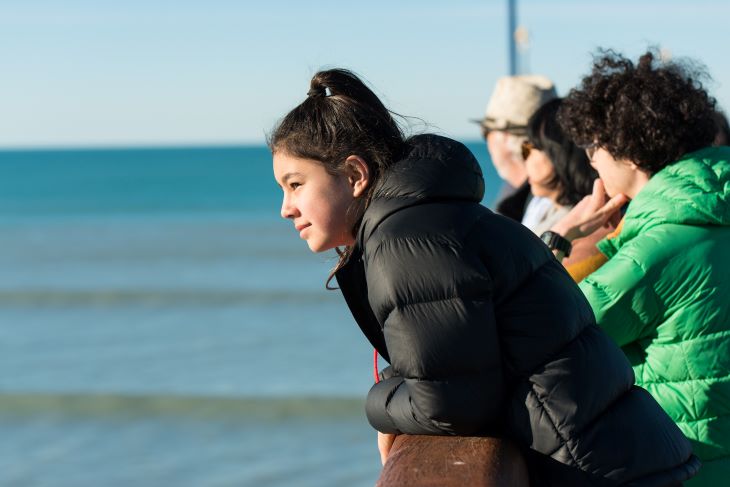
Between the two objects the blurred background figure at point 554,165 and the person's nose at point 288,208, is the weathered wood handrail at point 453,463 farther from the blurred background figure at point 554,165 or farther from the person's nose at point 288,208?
the blurred background figure at point 554,165

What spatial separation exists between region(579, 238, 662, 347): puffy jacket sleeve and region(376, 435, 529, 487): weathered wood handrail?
25.3 inches

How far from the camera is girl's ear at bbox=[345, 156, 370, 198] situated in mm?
1984

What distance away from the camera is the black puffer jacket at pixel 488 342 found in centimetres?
171

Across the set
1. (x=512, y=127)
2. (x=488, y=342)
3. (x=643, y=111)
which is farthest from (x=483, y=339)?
(x=512, y=127)

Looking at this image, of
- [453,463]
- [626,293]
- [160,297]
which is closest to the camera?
[453,463]

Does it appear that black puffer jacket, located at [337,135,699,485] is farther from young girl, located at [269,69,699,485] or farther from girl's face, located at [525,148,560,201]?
girl's face, located at [525,148,560,201]

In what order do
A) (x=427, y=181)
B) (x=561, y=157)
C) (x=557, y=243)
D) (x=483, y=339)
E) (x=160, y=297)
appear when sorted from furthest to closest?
(x=160, y=297) < (x=561, y=157) < (x=557, y=243) < (x=427, y=181) < (x=483, y=339)

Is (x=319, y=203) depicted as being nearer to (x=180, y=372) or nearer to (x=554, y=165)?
(x=554, y=165)

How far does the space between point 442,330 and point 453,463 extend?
0.66ft

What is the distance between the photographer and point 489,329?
1711 mm

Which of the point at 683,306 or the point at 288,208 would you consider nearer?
the point at 288,208

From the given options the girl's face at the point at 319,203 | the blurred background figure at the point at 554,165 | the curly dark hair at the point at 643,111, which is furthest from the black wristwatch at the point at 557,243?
the girl's face at the point at 319,203

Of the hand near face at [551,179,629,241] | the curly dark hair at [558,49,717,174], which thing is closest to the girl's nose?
the curly dark hair at [558,49,717,174]

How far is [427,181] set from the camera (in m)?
1.81
